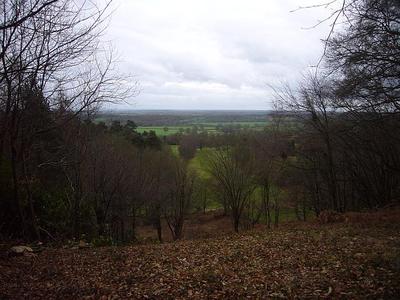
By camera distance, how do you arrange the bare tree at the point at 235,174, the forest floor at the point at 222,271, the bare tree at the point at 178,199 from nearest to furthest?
1. the forest floor at the point at 222,271
2. the bare tree at the point at 235,174
3. the bare tree at the point at 178,199

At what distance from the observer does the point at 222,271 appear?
711cm

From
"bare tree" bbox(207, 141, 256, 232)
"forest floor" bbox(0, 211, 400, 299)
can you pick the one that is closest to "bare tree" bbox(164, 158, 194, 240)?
"bare tree" bbox(207, 141, 256, 232)

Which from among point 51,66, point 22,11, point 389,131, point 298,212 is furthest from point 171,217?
point 22,11

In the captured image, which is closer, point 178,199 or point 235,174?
point 235,174

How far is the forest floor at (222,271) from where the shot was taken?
5.75m

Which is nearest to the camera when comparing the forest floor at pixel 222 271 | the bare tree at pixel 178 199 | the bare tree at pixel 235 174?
the forest floor at pixel 222 271

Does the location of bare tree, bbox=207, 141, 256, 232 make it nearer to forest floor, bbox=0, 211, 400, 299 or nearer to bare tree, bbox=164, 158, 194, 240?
bare tree, bbox=164, 158, 194, 240

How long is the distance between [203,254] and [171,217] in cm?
2069

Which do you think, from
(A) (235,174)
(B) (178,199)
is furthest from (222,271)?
(B) (178,199)

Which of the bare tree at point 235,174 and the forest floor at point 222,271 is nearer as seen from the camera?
the forest floor at point 222,271

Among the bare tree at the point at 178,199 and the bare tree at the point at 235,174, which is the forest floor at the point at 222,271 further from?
the bare tree at the point at 178,199

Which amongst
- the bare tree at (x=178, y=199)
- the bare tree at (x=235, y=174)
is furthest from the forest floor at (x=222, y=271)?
the bare tree at (x=178, y=199)

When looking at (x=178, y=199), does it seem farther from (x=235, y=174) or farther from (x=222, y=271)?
(x=222, y=271)

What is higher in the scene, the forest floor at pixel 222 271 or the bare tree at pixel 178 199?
the forest floor at pixel 222 271
